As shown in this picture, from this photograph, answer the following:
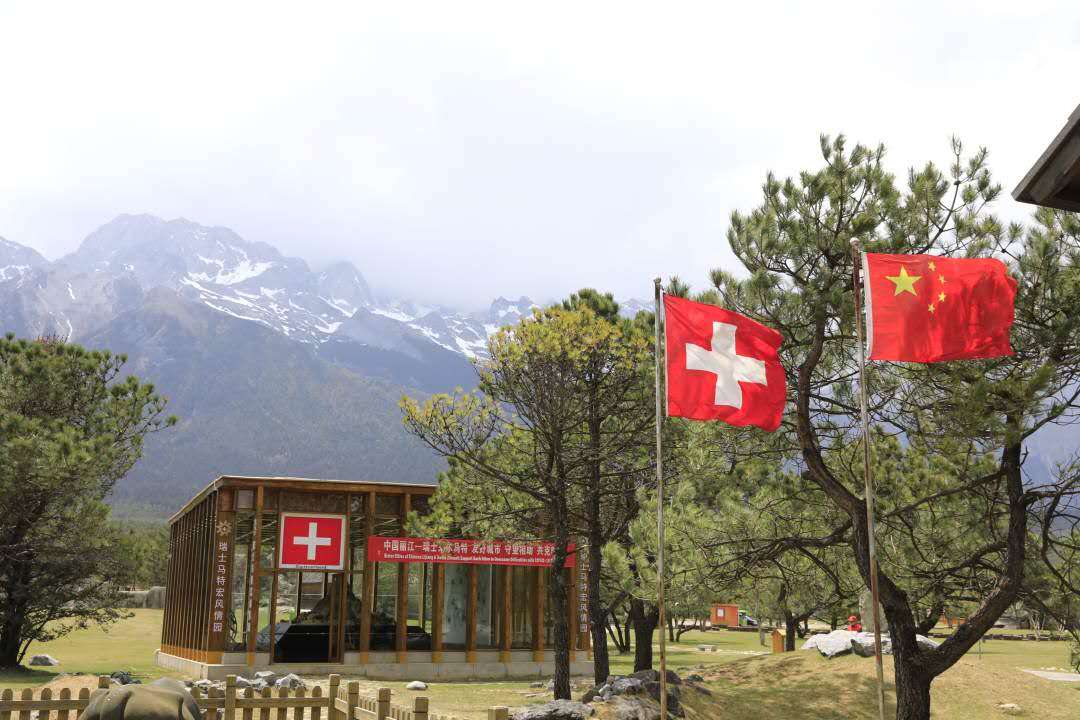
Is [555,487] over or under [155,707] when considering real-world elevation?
over

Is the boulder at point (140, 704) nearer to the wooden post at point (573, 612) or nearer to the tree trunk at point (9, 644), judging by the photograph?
the tree trunk at point (9, 644)

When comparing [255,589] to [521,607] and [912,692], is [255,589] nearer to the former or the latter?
[521,607]

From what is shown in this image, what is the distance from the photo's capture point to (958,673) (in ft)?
70.0

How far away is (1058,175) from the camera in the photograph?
662 centimetres

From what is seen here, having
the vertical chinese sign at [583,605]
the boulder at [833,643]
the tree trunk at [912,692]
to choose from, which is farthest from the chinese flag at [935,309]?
the vertical chinese sign at [583,605]

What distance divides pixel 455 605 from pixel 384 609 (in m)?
2.45

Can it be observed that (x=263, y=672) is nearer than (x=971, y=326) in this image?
No

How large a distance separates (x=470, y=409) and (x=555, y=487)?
7.86ft

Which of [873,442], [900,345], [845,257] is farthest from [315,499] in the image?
[900,345]

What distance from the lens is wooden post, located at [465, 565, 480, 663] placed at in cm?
2809

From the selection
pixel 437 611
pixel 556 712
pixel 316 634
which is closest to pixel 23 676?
pixel 316 634

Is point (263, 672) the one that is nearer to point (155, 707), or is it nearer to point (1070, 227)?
point (155, 707)

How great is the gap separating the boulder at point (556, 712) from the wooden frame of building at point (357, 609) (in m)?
12.6

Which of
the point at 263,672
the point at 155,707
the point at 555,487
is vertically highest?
the point at 555,487
